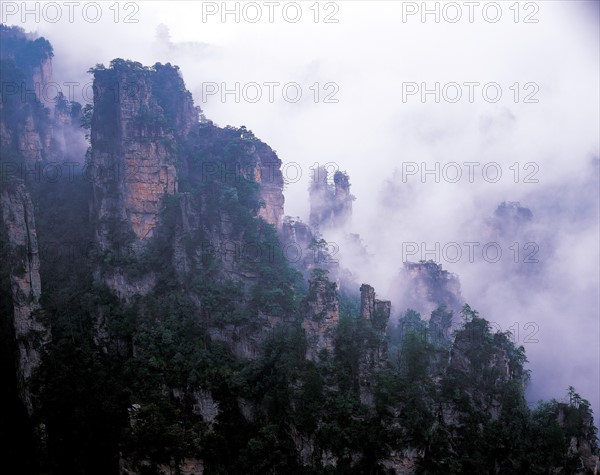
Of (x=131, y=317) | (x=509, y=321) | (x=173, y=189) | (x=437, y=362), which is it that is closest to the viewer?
(x=437, y=362)

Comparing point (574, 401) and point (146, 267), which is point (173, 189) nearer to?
point (146, 267)

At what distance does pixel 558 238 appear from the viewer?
217ft

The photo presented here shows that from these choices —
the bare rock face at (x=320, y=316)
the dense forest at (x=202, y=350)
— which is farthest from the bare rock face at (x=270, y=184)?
the bare rock face at (x=320, y=316)

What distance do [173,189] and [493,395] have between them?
21.9 m

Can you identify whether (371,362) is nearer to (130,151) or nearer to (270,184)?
(270,184)

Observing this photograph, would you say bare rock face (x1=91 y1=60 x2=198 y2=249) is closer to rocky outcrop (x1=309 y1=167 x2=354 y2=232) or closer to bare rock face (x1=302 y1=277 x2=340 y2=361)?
bare rock face (x1=302 y1=277 x2=340 y2=361)

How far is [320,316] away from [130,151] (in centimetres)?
1611

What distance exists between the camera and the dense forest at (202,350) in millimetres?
27703

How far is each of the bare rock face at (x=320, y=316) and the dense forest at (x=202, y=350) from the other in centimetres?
8

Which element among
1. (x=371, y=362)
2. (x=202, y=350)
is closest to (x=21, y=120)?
(x=202, y=350)

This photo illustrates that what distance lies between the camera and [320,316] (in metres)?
29.4

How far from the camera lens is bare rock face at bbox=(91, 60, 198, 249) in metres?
35.7

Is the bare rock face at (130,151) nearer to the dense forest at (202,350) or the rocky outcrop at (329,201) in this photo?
the dense forest at (202,350)

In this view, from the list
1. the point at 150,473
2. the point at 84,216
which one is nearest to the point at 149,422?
the point at 150,473
